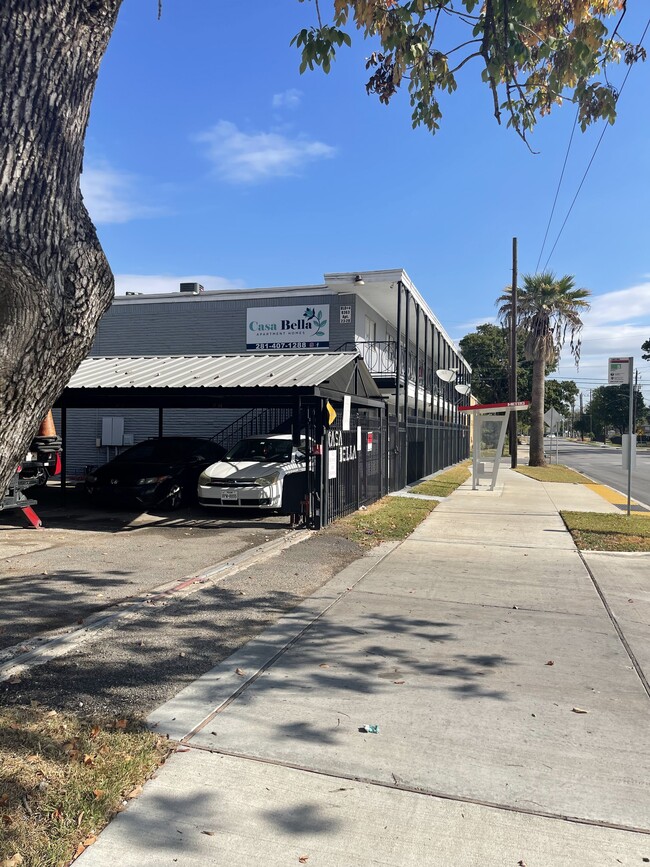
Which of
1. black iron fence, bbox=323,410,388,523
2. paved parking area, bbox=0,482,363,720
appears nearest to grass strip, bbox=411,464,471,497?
black iron fence, bbox=323,410,388,523

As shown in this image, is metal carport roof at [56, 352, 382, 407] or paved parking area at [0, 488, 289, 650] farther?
metal carport roof at [56, 352, 382, 407]

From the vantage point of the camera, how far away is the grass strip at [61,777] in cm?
282

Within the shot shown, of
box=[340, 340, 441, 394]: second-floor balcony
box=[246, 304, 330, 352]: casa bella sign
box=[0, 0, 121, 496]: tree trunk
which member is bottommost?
box=[0, 0, 121, 496]: tree trunk

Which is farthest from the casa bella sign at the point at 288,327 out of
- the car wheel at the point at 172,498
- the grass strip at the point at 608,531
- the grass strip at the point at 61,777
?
the grass strip at the point at 61,777

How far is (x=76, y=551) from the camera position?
30.6 feet

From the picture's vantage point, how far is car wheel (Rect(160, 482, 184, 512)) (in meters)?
13.6

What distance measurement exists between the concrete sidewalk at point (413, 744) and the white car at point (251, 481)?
539 centimetres

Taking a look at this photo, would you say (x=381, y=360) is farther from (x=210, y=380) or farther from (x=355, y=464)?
(x=210, y=380)

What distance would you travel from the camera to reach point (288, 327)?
21125 millimetres

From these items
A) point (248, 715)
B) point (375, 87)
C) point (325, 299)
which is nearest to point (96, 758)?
point (248, 715)

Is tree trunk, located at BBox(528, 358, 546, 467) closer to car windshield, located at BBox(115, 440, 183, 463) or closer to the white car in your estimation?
car windshield, located at BBox(115, 440, 183, 463)

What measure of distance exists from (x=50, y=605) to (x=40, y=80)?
4.97 m

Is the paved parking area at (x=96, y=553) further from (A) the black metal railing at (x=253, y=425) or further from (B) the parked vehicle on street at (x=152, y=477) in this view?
(A) the black metal railing at (x=253, y=425)

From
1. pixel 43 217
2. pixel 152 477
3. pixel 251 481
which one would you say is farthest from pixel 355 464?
pixel 43 217
